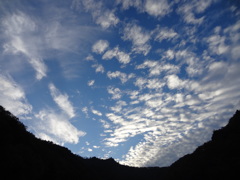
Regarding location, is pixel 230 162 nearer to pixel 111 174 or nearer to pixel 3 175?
pixel 3 175

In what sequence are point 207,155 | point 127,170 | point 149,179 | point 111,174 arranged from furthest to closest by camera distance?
point 127,170
point 149,179
point 111,174
point 207,155

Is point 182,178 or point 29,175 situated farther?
point 182,178

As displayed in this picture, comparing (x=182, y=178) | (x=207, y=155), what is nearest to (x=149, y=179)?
(x=182, y=178)

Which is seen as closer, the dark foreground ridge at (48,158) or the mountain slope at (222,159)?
the dark foreground ridge at (48,158)

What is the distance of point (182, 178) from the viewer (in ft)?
151

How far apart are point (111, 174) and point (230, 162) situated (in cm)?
5577

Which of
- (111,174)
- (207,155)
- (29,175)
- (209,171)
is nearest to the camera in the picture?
(29,175)

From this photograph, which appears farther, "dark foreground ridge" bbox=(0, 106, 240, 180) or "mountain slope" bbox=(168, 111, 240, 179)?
"mountain slope" bbox=(168, 111, 240, 179)

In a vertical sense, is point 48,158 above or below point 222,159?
above

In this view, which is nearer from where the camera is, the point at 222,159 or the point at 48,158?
the point at 48,158

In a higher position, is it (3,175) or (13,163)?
(13,163)

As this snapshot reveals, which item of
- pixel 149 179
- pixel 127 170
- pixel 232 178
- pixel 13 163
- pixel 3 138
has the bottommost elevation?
pixel 232 178

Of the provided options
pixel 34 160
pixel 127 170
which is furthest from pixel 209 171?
pixel 127 170

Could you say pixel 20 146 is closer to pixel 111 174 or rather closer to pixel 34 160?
pixel 34 160
